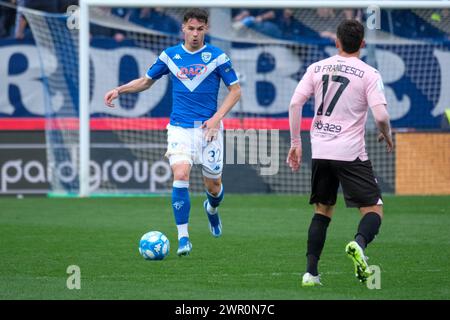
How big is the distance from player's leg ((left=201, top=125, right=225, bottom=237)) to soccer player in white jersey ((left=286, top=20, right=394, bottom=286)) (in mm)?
2460

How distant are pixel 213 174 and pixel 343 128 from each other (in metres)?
3.07

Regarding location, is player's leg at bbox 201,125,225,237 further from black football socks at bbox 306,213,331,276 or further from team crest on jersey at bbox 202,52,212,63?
black football socks at bbox 306,213,331,276

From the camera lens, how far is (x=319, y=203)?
26.1 feet

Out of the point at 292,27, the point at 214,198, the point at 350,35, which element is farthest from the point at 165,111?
the point at 350,35

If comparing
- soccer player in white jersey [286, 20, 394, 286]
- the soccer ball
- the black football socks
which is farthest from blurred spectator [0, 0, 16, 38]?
the black football socks

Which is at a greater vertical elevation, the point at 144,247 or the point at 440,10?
the point at 440,10

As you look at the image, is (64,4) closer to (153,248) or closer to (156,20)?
(156,20)

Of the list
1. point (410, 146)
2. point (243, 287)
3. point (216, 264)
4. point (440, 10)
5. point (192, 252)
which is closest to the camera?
point (243, 287)

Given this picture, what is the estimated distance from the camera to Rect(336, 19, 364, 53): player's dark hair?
25.1 ft
